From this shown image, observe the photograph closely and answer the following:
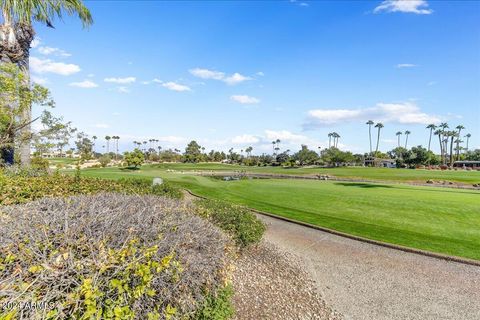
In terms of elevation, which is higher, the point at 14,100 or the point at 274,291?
the point at 14,100

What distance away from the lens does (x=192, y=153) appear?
113500 mm

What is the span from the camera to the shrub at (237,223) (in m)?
7.12

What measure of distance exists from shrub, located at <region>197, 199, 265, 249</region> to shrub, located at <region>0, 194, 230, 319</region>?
2366 mm

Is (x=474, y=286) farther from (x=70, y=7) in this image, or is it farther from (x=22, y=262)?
(x=70, y=7)

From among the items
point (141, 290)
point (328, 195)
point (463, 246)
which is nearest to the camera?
point (141, 290)

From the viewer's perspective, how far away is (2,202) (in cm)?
625

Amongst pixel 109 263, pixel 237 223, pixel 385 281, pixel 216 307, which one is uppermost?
pixel 109 263

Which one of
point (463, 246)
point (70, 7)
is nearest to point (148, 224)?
point (463, 246)

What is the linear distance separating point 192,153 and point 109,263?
112483 mm

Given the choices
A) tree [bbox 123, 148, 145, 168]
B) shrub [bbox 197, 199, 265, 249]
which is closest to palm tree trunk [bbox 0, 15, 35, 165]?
shrub [bbox 197, 199, 265, 249]

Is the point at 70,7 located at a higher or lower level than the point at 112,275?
higher

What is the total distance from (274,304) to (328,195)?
50.4ft

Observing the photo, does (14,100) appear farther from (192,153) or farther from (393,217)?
(192,153)

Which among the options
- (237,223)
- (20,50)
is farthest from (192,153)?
(237,223)
